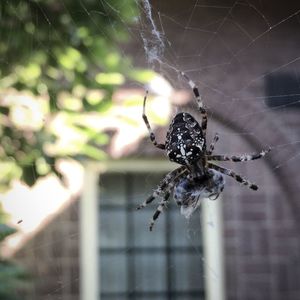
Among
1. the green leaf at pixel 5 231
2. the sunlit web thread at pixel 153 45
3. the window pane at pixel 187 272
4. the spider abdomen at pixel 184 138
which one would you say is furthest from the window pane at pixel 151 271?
the green leaf at pixel 5 231

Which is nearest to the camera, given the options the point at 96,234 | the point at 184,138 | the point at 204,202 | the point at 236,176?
the point at 184,138

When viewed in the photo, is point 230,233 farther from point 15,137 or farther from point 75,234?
point 15,137

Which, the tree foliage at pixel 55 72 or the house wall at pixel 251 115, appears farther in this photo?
the house wall at pixel 251 115

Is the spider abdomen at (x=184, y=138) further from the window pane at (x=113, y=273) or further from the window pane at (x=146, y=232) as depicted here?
the window pane at (x=113, y=273)

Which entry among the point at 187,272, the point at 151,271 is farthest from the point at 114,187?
the point at 187,272

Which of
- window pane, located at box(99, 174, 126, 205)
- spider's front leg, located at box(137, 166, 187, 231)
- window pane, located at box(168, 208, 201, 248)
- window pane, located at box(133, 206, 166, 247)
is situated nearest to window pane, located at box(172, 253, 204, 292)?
window pane, located at box(168, 208, 201, 248)

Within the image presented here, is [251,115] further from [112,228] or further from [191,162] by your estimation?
[191,162]

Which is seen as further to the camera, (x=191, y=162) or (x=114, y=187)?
(x=114, y=187)

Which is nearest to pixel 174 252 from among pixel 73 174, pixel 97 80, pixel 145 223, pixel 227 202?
pixel 145 223
